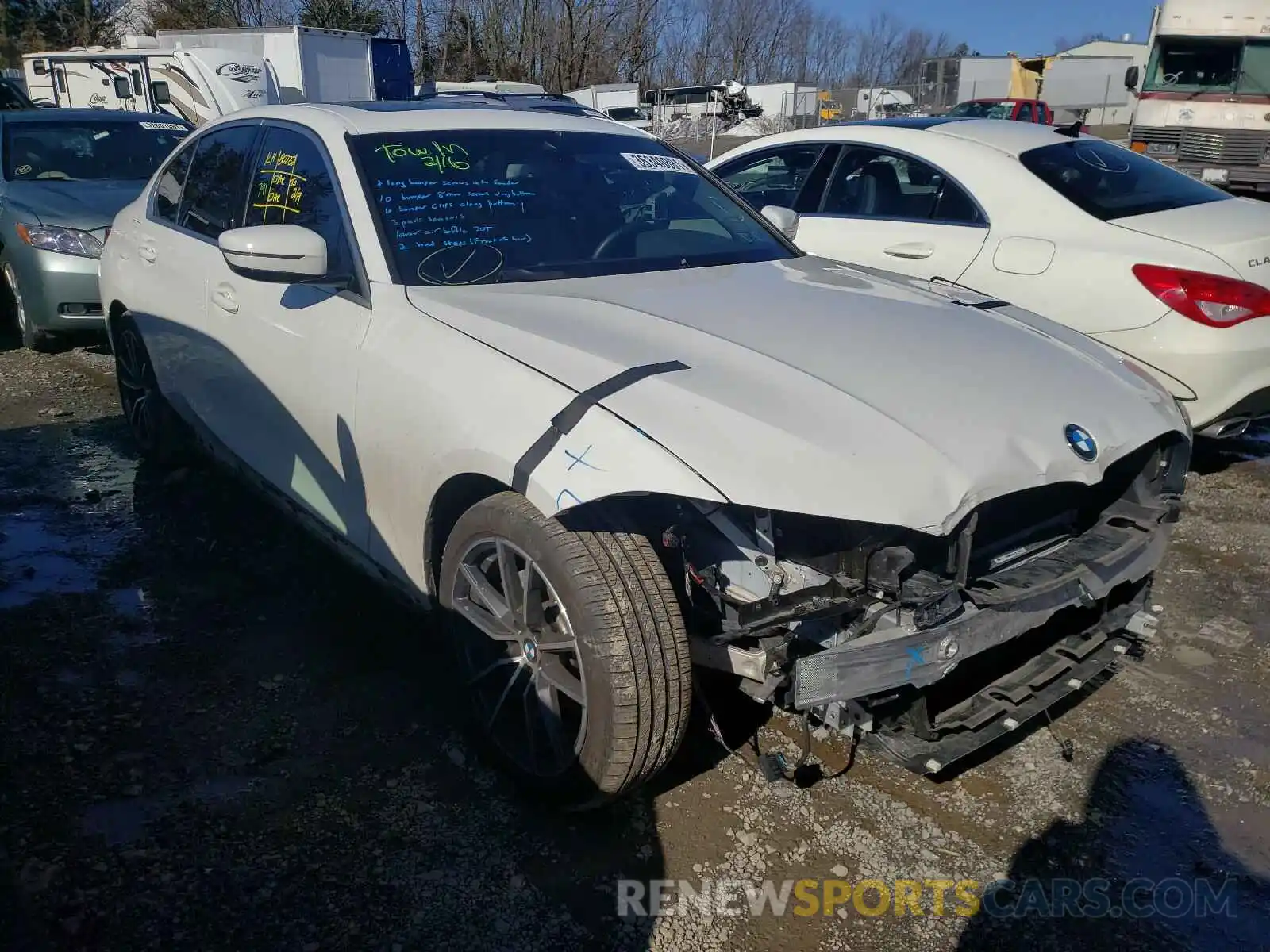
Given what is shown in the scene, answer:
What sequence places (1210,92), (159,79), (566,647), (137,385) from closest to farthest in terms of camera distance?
(566,647), (137,385), (1210,92), (159,79)

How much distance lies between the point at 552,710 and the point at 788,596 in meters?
0.73

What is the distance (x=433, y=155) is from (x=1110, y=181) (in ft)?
11.9

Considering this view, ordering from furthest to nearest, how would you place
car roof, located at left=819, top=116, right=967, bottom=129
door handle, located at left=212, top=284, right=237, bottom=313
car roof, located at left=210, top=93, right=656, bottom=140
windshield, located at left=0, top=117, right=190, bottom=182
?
windshield, located at left=0, top=117, right=190, bottom=182 < car roof, located at left=819, top=116, right=967, bottom=129 < door handle, located at left=212, top=284, right=237, bottom=313 < car roof, located at left=210, top=93, right=656, bottom=140

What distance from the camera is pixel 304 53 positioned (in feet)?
60.5

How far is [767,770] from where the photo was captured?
2.62m

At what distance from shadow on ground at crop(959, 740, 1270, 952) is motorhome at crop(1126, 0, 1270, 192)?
13571 mm

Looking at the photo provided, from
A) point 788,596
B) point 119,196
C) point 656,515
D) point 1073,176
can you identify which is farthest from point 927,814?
point 119,196

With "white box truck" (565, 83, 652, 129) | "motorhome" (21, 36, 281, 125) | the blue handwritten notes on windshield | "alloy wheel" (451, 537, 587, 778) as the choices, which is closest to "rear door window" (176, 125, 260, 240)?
the blue handwritten notes on windshield

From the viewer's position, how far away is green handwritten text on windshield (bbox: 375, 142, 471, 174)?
331 centimetres

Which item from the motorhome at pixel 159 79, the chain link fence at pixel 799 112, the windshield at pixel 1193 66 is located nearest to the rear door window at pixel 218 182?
the motorhome at pixel 159 79

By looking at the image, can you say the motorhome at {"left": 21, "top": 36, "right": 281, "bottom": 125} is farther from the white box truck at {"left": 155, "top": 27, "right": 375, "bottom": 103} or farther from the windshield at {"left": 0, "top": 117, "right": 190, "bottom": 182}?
the windshield at {"left": 0, "top": 117, "right": 190, "bottom": 182}

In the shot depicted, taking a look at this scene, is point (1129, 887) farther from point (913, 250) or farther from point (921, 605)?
point (913, 250)

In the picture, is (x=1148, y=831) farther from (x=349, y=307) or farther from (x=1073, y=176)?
(x=1073, y=176)

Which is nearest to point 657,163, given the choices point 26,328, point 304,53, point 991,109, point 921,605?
point 921,605
